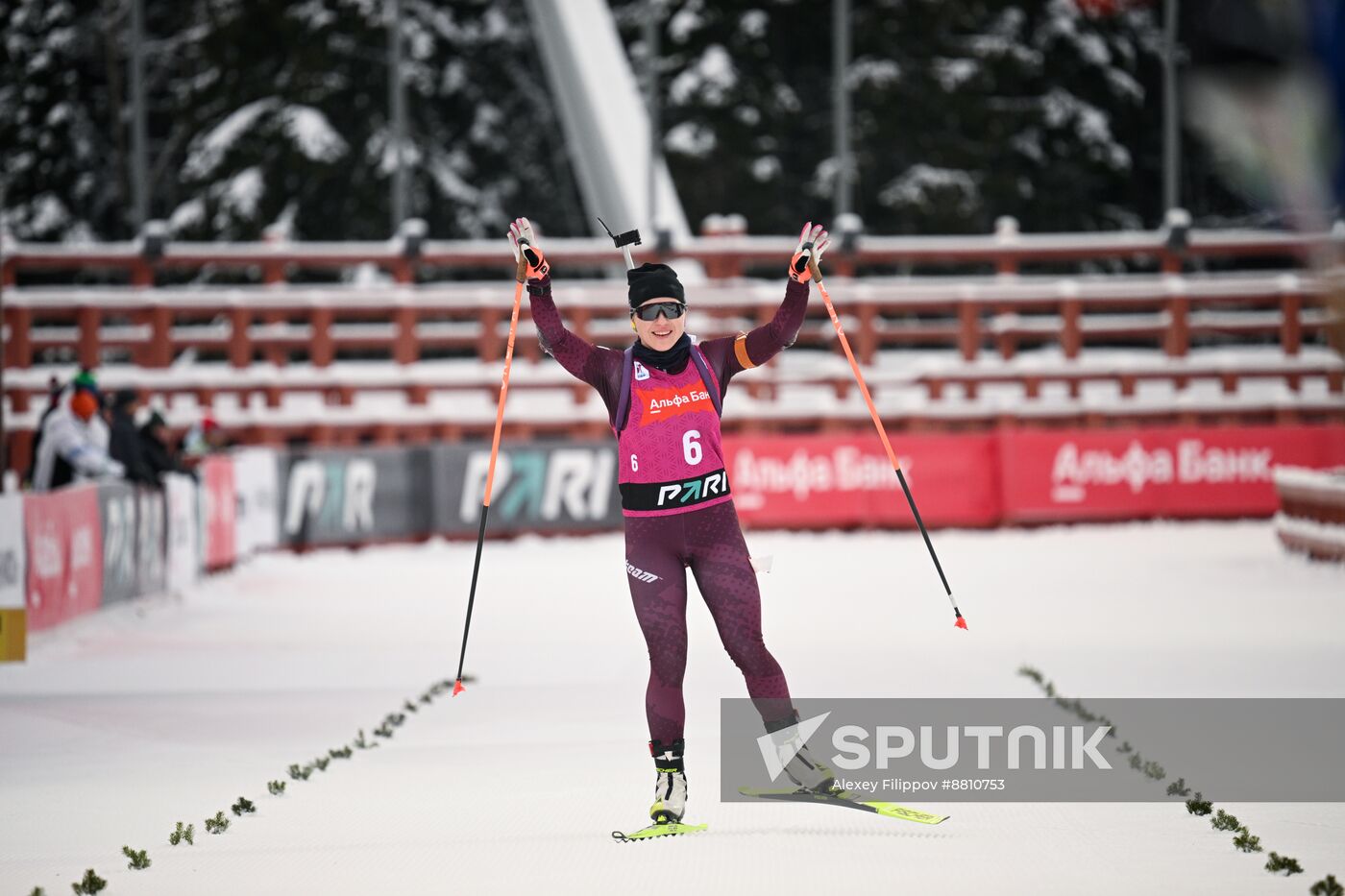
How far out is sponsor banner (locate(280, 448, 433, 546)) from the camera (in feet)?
76.0

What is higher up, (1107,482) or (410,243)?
(410,243)

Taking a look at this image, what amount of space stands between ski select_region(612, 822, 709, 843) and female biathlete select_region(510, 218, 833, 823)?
63 mm

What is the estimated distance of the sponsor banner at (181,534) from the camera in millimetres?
17489

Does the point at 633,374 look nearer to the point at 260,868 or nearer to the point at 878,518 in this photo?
the point at 260,868

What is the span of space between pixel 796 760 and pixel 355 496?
56.4 ft

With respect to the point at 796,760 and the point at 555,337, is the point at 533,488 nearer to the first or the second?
the point at 555,337

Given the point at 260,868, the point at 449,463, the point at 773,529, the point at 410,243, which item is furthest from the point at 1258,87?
the point at 260,868

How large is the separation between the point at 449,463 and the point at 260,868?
60.1ft

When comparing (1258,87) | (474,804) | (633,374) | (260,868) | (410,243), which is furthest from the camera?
(410,243)

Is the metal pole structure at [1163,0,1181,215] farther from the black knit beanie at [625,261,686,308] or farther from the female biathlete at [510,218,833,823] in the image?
the black knit beanie at [625,261,686,308]

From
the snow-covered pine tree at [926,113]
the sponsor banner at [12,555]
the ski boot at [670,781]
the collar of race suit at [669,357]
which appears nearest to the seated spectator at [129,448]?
the sponsor banner at [12,555]

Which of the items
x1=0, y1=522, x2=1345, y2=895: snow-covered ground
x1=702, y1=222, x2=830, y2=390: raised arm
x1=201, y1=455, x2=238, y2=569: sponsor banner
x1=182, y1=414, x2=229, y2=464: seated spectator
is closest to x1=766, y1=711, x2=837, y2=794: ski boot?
x1=0, y1=522, x2=1345, y2=895: snow-covered ground

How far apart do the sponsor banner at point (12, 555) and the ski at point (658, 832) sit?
710 cm

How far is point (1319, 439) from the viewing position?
25.7 metres
